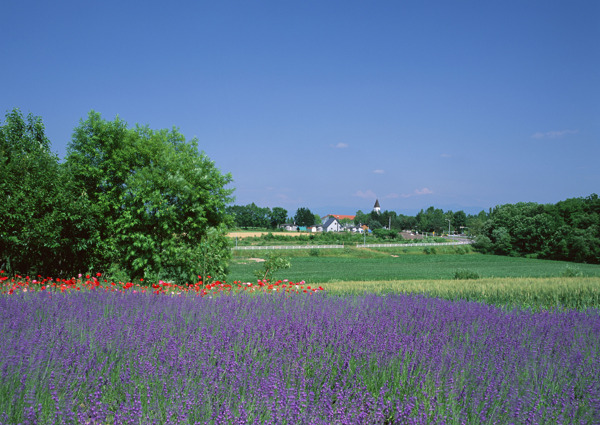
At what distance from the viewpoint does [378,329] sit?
13.7 ft

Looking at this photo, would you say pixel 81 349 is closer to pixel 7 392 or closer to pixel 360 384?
pixel 7 392

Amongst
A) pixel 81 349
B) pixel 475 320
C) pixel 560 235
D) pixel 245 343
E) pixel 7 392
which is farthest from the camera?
pixel 560 235

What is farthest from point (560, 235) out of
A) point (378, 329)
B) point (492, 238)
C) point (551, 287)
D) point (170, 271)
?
point (378, 329)

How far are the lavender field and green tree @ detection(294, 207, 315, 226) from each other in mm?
124371

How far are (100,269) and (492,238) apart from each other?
57.9 m

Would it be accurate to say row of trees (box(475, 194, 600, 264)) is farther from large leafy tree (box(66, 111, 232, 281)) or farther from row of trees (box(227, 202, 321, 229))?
row of trees (box(227, 202, 321, 229))

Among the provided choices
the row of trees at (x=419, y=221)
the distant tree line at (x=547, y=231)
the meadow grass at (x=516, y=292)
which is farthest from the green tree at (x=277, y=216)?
the meadow grass at (x=516, y=292)

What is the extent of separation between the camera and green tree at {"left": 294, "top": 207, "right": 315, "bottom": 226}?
12962cm

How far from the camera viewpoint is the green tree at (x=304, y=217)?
129625mm

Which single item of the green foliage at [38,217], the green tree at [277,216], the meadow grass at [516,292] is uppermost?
the green tree at [277,216]

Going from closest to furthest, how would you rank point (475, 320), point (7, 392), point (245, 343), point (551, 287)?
point (7, 392), point (245, 343), point (475, 320), point (551, 287)

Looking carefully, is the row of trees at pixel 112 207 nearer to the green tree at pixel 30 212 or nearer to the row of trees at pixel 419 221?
the green tree at pixel 30 212

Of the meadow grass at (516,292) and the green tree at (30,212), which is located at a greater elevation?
the green tree at (30,212)

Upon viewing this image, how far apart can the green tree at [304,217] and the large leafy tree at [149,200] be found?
11571cm
